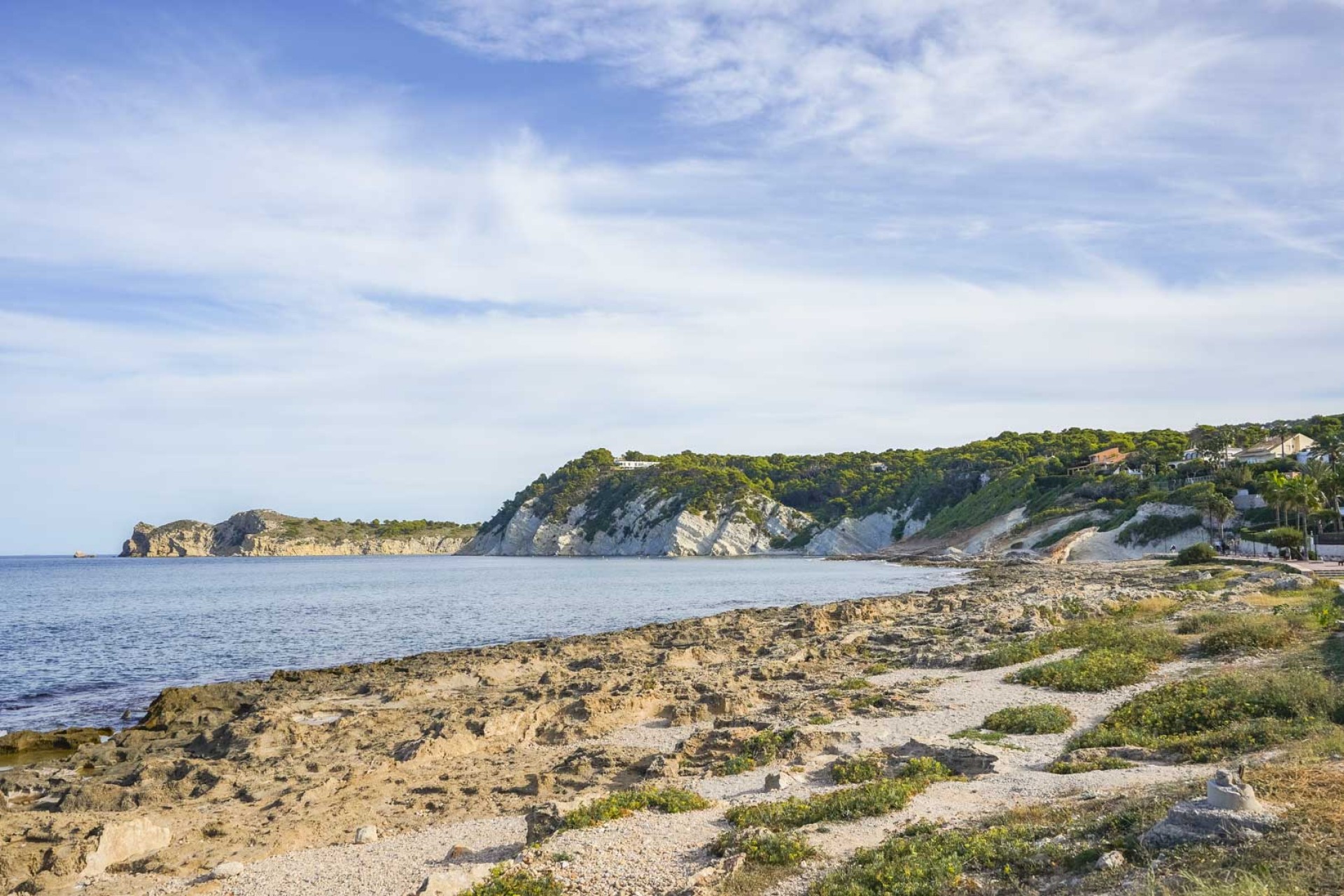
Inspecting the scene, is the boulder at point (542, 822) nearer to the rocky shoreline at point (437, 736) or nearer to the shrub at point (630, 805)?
the shrub at point (630, 805)

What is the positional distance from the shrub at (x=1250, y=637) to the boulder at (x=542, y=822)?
1930 cm

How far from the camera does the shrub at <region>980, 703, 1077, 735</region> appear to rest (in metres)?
17.6

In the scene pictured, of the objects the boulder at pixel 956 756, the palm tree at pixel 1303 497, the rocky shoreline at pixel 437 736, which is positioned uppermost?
the palm tree at pixel 1303 497

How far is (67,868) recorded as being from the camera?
1331cm

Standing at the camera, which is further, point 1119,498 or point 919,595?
point 1119,498

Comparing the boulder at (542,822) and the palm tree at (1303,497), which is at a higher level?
the palm tree at (1303,497)

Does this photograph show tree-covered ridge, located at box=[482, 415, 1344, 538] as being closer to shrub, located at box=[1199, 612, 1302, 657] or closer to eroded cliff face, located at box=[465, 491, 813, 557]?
eroded cliff face, located at box=[465, 491, 813, 557]

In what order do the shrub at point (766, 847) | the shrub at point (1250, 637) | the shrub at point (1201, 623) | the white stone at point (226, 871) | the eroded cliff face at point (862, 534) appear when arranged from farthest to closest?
the eroded cliff face at point (862, 534)
the shrub at point (1201, 623)
the shrub at point (1250, 637)
the white stone at point (226, 871)
the shrub at point (766, 847)

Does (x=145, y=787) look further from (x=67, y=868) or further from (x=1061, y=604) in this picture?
(x=1061, y=604)

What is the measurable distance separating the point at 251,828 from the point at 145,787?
182 inches

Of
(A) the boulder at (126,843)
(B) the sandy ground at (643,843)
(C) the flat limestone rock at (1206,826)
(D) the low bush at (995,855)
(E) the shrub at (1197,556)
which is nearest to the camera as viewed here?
(C) the flat limestone rock at (1206,826)

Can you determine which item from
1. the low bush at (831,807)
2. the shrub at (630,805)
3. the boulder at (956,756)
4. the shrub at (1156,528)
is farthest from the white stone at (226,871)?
the shrub at (1156,528)

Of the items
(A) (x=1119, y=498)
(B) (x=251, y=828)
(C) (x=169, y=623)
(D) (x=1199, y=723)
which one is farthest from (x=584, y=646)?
(A) (x=1119, y=498)

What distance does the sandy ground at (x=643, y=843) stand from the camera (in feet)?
36.2
